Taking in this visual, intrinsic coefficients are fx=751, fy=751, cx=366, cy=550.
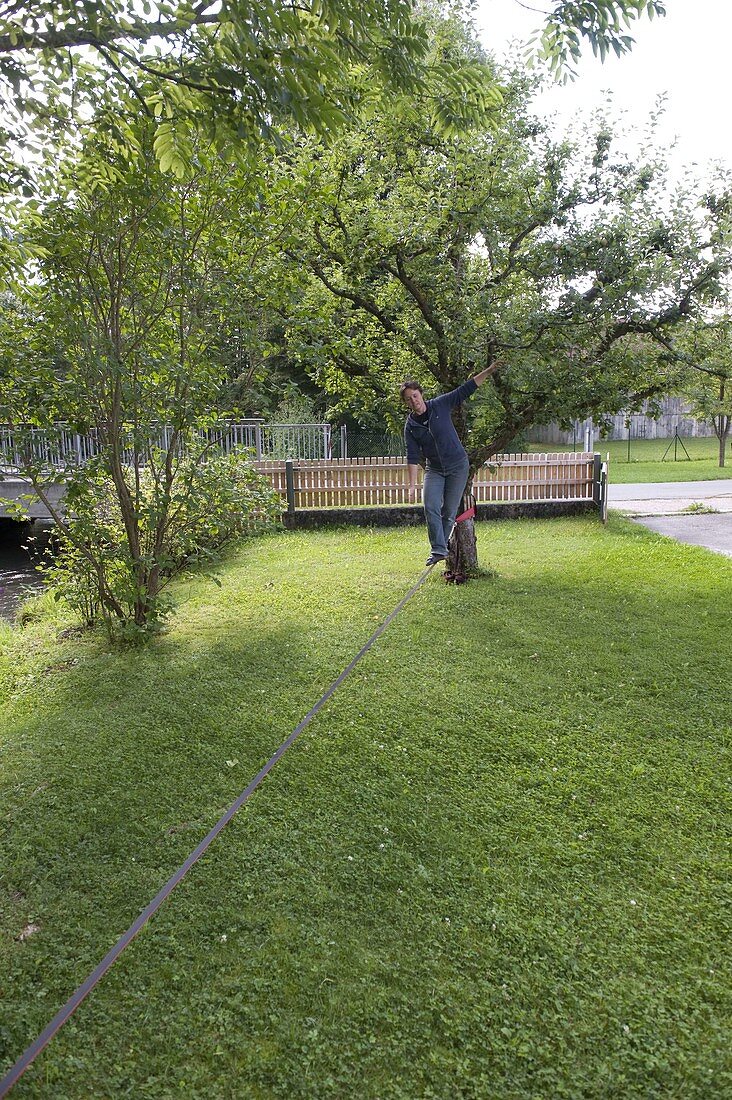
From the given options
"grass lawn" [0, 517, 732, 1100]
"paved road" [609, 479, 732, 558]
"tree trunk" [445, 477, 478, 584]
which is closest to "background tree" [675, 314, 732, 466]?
"paved road" [609, 479, 732, 558]

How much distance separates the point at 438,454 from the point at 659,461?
78.9ft

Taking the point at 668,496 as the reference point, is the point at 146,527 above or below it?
above

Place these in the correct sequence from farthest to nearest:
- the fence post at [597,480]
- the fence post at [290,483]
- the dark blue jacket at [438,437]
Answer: the fence post at [290,483], the fence post at [597,480], the dark blue jacket at [438,437]

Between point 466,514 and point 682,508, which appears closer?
point 466,514

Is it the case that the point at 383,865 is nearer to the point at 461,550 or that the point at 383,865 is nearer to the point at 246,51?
the point at 246,51

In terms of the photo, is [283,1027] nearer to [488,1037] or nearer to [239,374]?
[488,1037]

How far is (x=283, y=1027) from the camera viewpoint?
2744 millimetres

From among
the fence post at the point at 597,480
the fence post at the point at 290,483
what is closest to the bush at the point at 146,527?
the fence post at the point at 290,483

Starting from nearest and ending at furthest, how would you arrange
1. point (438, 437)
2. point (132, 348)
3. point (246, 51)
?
point (246, 51)
point (438, 437)
point (132, 348)

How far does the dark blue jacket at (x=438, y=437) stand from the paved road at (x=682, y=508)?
5.86 metres

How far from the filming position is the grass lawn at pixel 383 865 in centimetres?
264

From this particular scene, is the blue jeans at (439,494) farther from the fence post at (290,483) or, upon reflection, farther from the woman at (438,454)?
the fence post at (290,483)

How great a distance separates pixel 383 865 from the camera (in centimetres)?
368

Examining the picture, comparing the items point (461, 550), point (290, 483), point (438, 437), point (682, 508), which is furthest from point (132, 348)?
point (682, 508)
